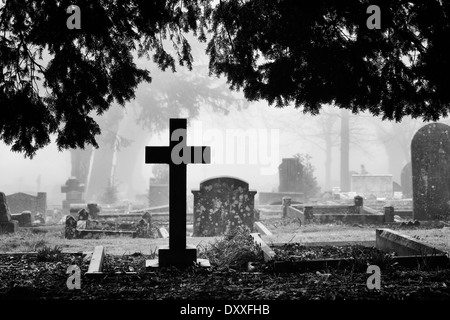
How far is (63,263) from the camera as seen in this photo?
4.88m

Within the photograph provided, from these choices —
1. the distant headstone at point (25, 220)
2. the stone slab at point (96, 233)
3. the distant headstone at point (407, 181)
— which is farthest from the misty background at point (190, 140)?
the distant headstone at point (25, 220)

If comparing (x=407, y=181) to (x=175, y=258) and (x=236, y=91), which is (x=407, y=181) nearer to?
(x=236, y=91)

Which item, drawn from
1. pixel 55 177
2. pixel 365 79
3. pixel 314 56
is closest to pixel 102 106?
pixel 314 56

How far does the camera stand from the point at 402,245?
546 cm

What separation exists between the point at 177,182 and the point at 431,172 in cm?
902

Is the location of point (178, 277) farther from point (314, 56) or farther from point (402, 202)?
point (402, 202)

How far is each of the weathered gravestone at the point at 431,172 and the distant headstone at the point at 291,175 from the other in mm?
9751

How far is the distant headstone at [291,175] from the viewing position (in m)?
21.3

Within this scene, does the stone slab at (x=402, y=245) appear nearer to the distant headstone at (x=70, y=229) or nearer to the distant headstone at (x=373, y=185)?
the distant headstone at (x=70, y=229)

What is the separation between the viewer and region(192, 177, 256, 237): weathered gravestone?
10.2m

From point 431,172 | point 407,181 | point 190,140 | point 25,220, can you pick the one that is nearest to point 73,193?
point 25,220

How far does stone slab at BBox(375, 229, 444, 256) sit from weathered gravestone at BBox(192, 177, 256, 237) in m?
4.55

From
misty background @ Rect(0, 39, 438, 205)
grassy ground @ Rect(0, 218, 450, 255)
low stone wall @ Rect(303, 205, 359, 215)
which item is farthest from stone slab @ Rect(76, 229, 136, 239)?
misty background @ Rect(0, 39, 438, 205)
